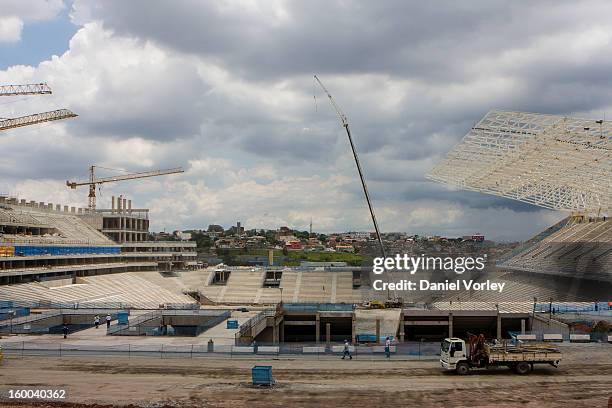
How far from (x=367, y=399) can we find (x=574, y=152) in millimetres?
38073

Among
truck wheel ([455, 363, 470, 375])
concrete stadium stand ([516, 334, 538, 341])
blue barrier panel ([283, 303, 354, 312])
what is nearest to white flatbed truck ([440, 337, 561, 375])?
truck wheel ([455, 363, 470, 375])

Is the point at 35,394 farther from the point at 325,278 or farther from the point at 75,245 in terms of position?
the point at 325,278

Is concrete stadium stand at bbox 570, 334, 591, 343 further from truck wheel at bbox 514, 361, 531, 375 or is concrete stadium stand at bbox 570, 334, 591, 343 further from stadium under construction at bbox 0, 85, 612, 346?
truck wheel at bbox 514, 361, 531, 375

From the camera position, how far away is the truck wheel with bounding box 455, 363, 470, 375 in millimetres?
27547

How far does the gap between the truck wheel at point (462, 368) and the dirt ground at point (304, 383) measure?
313 mm

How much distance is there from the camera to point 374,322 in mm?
55562

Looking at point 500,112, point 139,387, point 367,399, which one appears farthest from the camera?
point 500,112

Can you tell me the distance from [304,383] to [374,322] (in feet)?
101

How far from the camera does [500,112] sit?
46.9 meters

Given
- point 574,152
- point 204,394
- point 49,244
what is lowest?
point 204,394

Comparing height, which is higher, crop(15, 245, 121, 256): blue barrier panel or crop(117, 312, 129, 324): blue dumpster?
crop(15, 245, 121, 256): blue barrier panel

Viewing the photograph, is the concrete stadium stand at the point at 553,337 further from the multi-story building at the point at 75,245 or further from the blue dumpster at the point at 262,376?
the multi-story building at the point at 75,245

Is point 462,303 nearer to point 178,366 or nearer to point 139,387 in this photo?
point 178,366

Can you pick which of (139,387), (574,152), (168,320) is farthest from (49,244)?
(574,152)
